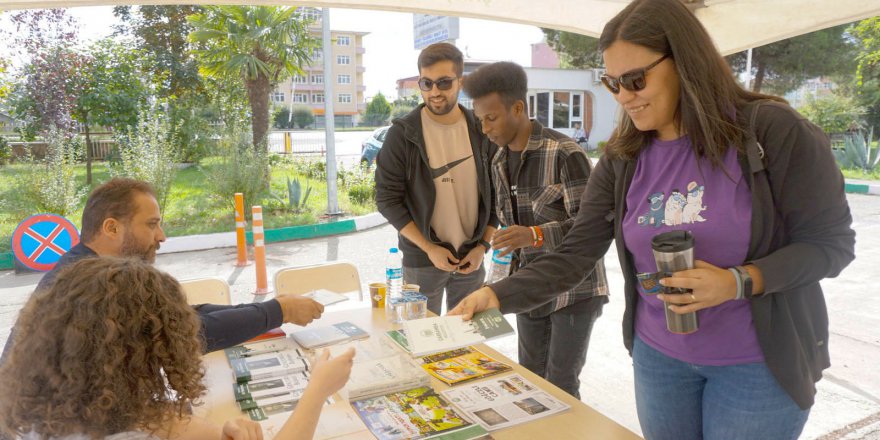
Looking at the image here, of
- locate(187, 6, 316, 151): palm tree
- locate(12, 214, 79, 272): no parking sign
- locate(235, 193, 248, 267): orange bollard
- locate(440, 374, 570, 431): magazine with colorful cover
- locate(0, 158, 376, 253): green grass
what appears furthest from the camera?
locate(187, 6, 316, 151): palm tree

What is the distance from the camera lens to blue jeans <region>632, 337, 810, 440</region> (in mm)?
1465

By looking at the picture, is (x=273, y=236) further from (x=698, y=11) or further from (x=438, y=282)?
(x=698, y=11)

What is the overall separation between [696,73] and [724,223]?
1.23 feet

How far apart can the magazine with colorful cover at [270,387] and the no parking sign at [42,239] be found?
5034 millimetres

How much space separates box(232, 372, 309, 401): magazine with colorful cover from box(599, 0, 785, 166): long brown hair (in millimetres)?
1372

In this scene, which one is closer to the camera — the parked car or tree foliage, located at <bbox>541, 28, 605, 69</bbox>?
the parked car

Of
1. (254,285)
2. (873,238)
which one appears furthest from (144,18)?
(873,238)

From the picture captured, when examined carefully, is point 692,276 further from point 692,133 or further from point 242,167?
point 242,167

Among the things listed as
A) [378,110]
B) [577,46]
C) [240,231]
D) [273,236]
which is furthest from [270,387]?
[378,110]

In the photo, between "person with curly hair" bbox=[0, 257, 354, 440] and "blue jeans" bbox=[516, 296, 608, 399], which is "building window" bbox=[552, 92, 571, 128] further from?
"person with curly hair" bbox=[0, 257, 354, 440]

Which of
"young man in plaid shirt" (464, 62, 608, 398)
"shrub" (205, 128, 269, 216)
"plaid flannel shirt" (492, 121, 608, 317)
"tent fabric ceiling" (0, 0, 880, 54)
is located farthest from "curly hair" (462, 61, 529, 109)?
"shrub" (205, 128, 269, 216)

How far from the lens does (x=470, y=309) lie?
6.23 ft

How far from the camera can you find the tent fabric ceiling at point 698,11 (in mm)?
2750

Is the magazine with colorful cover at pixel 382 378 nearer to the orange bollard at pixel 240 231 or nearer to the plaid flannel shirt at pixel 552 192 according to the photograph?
the plaid flannel shirt at pixel 552 192
